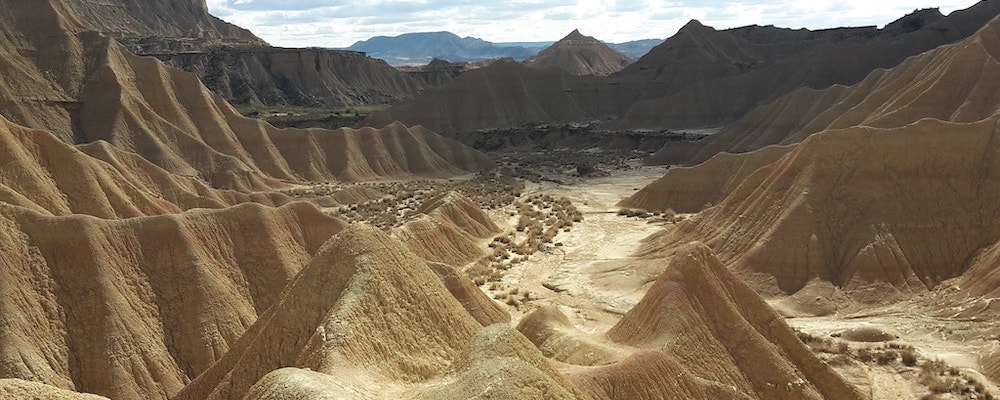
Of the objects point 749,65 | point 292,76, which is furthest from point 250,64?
point 749,65

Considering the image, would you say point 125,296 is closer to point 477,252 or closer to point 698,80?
point 477,252

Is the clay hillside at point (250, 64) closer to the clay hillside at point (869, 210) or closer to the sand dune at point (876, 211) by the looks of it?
the clay hillside at point (869, 210)

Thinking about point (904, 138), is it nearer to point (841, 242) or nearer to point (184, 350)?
point (841, 242)

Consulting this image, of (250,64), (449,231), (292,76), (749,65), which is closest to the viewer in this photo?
(449,231)

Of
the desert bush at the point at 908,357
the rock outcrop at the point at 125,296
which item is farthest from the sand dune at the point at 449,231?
the desert bush at the point at 908,357

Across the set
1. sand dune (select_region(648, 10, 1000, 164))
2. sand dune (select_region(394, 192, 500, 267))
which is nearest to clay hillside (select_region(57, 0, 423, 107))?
sand dune (select_region(648, 10, 1000, 164))
